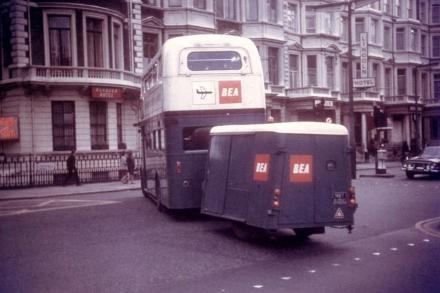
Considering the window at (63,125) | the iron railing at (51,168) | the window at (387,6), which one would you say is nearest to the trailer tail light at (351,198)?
the iron railing at (51,168)

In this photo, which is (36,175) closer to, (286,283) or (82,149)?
(82,149)

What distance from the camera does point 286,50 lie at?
139 ft

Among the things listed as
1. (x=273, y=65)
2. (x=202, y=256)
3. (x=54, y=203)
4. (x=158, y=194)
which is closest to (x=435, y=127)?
(x=273, y=65)

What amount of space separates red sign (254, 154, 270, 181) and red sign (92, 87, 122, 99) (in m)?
20.5

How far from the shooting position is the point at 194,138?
13422 millimetres

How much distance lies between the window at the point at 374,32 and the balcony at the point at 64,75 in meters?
29.4

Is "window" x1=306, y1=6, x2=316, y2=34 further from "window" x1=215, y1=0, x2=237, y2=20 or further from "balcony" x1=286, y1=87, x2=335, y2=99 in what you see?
"window" x1=215, y1=0, x2=237, y2=20

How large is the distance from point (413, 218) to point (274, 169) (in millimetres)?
5213

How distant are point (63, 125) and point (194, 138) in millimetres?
17588

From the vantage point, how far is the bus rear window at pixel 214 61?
43.8 feet

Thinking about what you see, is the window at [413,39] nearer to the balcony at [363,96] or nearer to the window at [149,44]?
the balcony at [363,96]

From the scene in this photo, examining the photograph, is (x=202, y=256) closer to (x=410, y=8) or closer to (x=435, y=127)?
(x=410, y=8)

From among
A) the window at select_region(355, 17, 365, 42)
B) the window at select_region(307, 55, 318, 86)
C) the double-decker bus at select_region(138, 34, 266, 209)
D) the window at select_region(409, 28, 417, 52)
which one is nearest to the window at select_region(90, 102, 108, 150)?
the double-decker bus at select_region(138, 34, 266, 209)

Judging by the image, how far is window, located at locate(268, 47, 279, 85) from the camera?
40.6 metres
